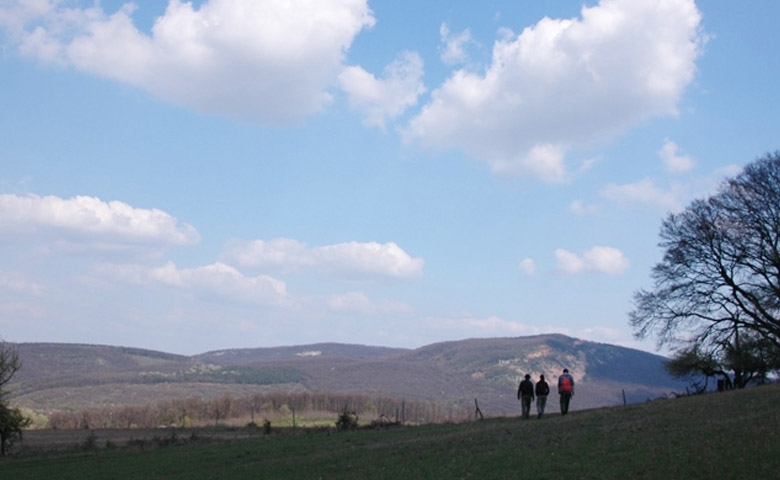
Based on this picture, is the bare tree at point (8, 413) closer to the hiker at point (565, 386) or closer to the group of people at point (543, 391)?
the group of people at point (543, 391)

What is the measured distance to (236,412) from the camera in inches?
4299

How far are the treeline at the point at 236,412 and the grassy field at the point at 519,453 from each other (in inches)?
2055

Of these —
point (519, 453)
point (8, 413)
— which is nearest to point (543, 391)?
point (519, 453)

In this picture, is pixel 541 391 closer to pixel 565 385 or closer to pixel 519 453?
pixel 565 385

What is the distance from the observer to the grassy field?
55.4 ft

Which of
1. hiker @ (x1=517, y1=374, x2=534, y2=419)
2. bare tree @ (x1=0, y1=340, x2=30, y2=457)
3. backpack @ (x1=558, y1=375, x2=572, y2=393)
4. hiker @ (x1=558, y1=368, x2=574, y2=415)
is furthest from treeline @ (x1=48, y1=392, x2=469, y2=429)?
backpack @ (x1=558, y1=375, x2=572, y2=393)

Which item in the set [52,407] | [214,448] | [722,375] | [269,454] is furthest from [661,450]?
[52,407]

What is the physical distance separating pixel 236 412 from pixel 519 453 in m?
94.2

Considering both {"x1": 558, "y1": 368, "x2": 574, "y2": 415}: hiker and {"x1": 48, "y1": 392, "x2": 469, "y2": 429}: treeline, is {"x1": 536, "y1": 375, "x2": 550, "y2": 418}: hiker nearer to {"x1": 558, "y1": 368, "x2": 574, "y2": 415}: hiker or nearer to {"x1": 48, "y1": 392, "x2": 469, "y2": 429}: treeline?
{"x1": 558, "y1": 368, "x2": 574, "y2": 415}: hiker

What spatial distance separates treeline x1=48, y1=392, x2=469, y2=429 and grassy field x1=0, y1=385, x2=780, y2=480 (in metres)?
52.2

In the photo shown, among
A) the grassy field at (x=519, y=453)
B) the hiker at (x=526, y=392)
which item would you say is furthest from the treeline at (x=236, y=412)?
the grassy field at (x=519, y=453)

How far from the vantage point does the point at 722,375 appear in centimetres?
4988

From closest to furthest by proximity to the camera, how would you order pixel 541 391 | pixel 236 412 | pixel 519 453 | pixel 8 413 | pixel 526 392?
pixel 519 453 < pixel 541 391 < pixel 526 392 < pixel 8 413 < pixel 236 412

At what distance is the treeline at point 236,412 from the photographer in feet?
305
